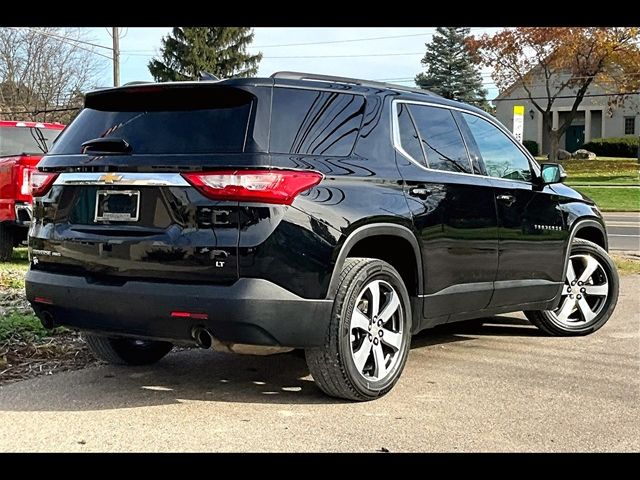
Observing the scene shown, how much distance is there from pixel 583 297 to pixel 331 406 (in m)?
3.18

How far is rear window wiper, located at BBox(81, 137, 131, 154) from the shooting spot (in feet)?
14.8

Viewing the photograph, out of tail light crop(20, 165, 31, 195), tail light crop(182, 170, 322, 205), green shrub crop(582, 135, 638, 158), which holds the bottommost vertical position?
tail light crop(182, 170, 322, 205)

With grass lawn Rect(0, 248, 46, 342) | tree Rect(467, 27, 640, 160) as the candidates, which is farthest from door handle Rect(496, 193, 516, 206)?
tree Rect(467, 27, 640, 160)

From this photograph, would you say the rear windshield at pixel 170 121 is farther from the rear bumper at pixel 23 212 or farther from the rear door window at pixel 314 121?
the rear bumper at pixel 23 212

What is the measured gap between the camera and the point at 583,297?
687cm

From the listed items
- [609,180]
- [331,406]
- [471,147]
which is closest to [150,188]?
[331,406]

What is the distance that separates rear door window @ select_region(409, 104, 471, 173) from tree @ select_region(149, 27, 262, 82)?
1663 inches

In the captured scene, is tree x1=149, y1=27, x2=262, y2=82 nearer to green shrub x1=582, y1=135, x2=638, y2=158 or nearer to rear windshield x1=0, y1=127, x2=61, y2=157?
green shrub x1=582, y1=135, x2=638, y2=158

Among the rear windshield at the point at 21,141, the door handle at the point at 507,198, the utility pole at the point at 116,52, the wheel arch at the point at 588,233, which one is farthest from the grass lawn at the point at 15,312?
the utility pole at the point at 116,52

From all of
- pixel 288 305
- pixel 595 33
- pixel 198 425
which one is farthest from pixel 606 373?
pixel 595 33

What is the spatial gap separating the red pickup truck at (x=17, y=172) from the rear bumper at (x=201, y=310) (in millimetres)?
5469

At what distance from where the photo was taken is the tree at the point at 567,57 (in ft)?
133
